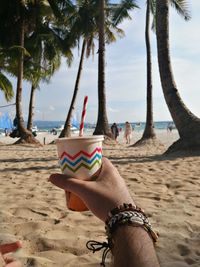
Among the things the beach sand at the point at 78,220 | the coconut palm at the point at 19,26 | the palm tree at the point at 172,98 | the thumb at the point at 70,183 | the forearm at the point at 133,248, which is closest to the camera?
the forearm at the point at 133,248

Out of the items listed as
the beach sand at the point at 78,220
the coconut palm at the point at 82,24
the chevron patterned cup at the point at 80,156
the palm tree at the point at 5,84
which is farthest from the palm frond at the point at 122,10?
the chevron patterned cup at the point at 80,156

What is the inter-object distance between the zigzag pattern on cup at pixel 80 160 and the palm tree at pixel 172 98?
795cm

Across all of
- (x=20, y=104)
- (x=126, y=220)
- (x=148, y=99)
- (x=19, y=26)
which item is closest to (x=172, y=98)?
(x=148, y=99)

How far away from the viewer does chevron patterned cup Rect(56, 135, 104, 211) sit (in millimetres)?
1639

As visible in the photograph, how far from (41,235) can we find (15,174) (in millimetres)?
3714

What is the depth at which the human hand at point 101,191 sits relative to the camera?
4.37 ft

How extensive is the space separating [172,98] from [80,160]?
8.46m

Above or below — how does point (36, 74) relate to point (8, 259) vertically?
above

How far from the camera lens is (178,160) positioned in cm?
822

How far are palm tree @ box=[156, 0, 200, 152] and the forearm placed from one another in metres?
8.44

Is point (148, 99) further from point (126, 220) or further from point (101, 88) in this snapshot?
point (126, 220)

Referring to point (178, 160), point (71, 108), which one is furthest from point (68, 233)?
point (71, 108)

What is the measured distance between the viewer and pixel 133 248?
3.73ft

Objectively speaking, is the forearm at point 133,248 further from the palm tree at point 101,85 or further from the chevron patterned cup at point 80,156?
the palm tree at point 101,85
